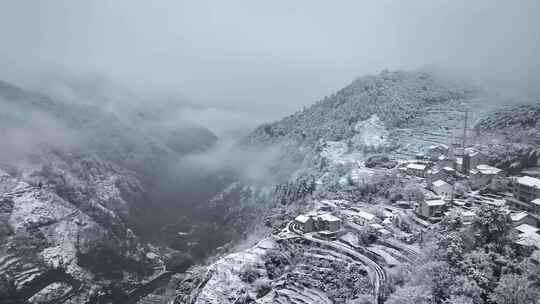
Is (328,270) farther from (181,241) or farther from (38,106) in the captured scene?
(38,106)

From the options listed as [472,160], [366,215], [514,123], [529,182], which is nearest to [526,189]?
[529,182]

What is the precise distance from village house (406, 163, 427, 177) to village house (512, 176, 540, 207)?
1520 cm

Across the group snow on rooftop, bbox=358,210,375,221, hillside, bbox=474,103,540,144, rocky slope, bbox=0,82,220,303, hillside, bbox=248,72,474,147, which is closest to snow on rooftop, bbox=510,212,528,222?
snow on rooftop, bbox=358,210,375,221

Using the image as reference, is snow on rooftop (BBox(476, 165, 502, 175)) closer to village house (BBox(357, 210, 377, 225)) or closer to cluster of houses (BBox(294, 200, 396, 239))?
cluster of houses (BBox(294, 200, 396, 239))

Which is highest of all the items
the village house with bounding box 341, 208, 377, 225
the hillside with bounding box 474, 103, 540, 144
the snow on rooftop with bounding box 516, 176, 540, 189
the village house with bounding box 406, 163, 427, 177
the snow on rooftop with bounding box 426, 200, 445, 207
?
the hillside with bounding box 474, 103, 540, 144

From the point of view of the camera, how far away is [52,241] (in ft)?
292

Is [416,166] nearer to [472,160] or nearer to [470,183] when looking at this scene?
[472,160]

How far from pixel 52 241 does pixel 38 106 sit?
101 m

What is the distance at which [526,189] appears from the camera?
1598 inches

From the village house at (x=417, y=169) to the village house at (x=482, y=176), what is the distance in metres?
7.85

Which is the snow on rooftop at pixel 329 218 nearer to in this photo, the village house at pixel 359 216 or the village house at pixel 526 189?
the village house at pixel 359 216

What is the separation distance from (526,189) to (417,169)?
18.1 m

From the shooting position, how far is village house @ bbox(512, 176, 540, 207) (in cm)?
3941

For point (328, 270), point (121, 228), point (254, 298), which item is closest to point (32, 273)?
point (121, 228)
